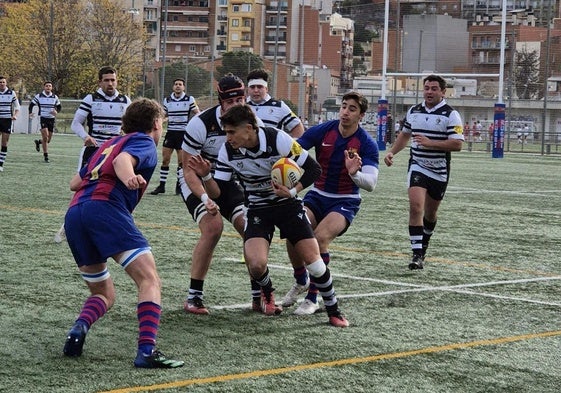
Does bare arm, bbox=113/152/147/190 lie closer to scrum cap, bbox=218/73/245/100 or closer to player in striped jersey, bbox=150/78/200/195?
scrum cap, bbox=218/73/245/100

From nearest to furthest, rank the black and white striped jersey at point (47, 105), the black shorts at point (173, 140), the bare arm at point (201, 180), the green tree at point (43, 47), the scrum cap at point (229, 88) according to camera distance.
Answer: the bare arm at point (201, 180)
the scrum cap at point (229, 88)
the black shorts at point (173, 140)
the black and white striped jersey at point (47, 105)
the green tree at point (43, 47)

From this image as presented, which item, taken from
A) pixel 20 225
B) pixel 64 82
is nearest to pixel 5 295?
pixel 20 225

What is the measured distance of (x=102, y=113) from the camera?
49.1ft

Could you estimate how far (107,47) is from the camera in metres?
68.8

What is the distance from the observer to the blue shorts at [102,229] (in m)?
6.69

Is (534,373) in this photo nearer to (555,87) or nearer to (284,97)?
(284,97)

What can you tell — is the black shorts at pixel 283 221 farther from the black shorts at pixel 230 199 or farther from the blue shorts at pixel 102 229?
the blue shorts at pixel 102 229

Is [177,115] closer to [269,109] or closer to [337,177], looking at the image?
[269,109]

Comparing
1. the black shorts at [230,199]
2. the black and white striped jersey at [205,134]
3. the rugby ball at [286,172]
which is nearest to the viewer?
the rugby ball at [286,172]

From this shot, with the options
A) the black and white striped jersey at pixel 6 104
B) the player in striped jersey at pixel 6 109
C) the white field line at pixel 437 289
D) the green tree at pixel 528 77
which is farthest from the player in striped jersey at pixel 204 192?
the green tree at pixel 528 77

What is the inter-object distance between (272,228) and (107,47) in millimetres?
62125


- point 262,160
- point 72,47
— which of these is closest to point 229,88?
point 262,160

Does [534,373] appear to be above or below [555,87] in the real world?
below

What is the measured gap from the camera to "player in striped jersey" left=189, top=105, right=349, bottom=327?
25.9 ft
